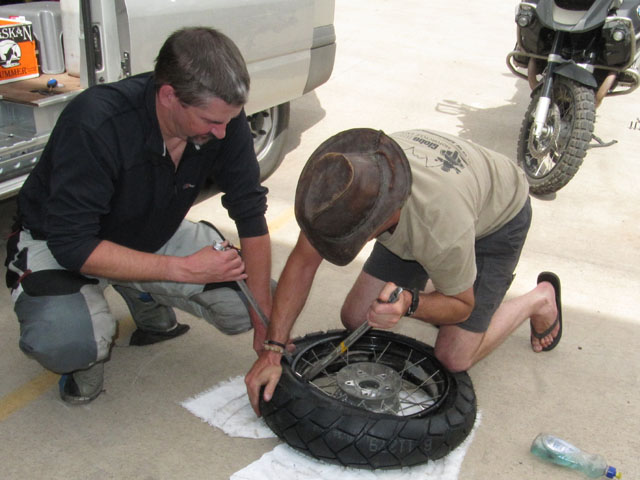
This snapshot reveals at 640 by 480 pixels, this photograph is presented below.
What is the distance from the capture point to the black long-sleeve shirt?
7.15ft

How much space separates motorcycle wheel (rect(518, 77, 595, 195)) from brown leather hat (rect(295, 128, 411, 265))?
292 cm

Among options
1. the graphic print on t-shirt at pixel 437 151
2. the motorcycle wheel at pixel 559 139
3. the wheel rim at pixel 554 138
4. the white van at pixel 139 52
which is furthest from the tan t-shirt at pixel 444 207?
the wheel rim at pixel 554 138

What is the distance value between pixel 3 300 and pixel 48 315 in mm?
1014

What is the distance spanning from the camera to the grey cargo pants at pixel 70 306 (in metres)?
2.28

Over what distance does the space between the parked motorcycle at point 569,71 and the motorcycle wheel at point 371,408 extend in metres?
2.33

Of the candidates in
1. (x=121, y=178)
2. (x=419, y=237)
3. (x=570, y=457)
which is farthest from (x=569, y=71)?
(x=121, y=178)

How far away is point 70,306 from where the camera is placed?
7.66 ft

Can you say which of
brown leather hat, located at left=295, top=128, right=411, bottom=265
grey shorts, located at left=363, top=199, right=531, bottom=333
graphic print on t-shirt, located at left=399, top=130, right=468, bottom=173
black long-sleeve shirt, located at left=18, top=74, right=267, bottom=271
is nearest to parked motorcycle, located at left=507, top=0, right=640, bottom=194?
grey shorts, located at left=363, top=199, right=531, bottom=333

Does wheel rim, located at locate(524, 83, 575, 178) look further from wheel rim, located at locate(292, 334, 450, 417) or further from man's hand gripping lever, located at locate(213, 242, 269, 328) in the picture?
man's hand gripping lever, located at locate(213, 242, 269, 328)

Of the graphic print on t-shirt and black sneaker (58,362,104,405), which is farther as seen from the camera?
black sneaker (58,362,104,405)

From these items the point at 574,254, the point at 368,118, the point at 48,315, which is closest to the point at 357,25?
the point at 368,118

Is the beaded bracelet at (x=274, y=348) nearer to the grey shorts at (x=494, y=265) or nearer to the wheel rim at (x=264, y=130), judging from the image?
the grey shorts at (x=494, y=265)

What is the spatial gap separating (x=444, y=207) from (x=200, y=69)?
0.84 m

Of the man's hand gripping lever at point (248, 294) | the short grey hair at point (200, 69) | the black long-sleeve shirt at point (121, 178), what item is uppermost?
the short grey hair at point (200, 69)
